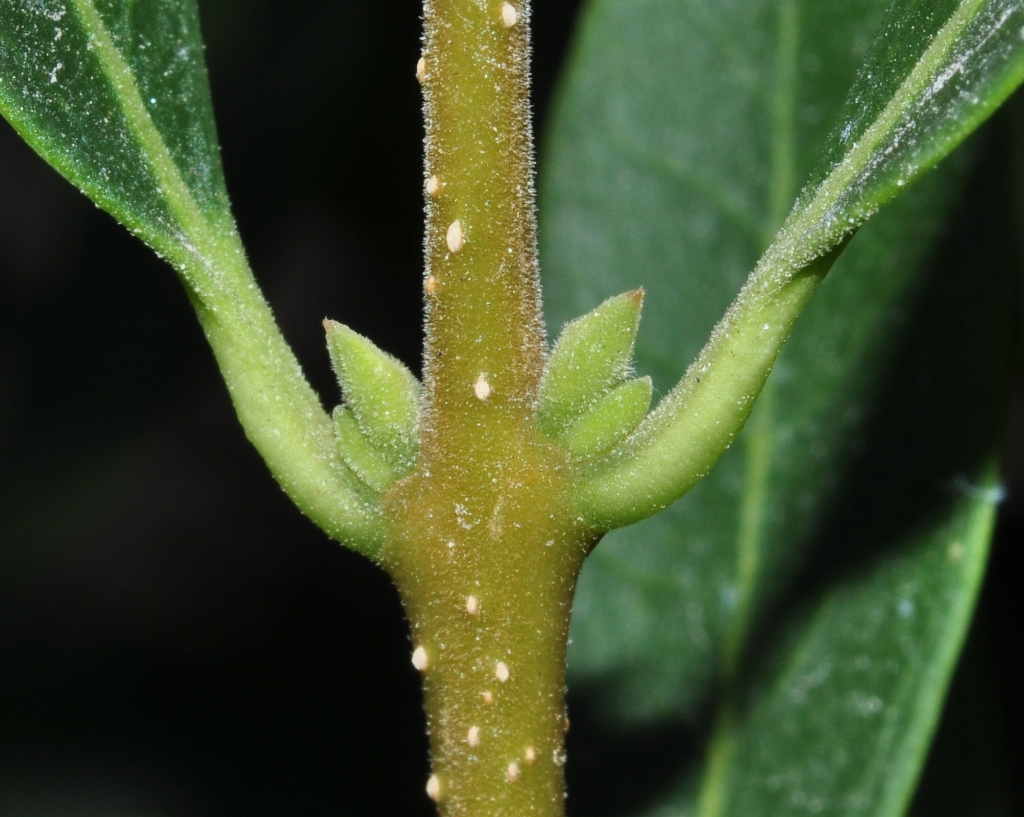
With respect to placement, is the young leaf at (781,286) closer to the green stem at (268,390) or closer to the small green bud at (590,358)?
the small green bud at (590,358)

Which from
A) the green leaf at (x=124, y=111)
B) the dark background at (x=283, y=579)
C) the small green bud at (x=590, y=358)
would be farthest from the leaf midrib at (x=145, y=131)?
the dark background at (x=283, y=579)

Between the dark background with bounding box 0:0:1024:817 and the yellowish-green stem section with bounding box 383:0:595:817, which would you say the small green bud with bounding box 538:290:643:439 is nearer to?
the yellowish-green stem section with bounding box 383:0:595:817

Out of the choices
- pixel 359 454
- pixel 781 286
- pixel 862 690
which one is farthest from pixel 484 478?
pixel 862 690

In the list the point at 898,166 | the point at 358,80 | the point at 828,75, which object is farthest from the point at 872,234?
the point at 358,80

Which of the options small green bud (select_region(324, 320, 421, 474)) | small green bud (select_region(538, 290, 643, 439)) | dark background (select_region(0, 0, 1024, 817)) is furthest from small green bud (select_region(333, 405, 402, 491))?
dark background (select_region(0, 0, 1024, 817))

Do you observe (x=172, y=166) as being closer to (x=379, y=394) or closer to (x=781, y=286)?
(x=379, y=394)

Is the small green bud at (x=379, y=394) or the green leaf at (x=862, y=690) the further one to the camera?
the green leaf at (x=862, y=690)
